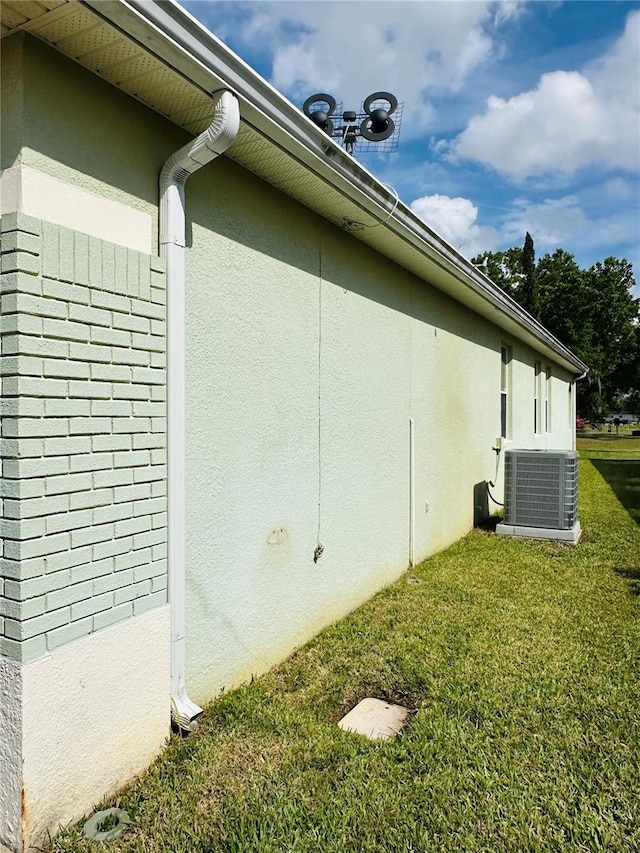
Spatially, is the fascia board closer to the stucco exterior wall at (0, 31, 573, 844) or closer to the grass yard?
the stucco exterior wall at (0, 31, 573, 844)

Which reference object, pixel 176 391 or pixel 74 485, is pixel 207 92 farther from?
pixel 74 485

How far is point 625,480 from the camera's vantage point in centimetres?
1539

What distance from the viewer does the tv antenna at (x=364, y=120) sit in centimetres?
521

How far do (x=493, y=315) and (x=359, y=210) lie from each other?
4.79 meters

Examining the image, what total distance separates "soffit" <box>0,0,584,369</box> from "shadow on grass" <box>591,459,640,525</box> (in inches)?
296

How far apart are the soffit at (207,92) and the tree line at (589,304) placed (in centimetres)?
3782

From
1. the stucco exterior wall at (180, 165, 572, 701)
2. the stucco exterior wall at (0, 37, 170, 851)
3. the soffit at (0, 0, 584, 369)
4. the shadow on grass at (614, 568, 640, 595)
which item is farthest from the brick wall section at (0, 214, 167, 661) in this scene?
the shadow on grass at (614, 568, 640, 595)

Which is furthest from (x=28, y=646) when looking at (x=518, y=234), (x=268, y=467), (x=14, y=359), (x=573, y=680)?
(x=518, y=234)

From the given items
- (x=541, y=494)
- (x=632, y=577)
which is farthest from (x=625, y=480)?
(x=632, y=577)

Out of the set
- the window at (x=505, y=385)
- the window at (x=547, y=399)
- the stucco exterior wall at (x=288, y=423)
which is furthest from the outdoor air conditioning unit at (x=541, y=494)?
the window at (x=547, y=399)

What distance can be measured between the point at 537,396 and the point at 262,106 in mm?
11699

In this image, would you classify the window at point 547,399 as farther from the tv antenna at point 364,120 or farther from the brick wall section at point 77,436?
the brick wall section at point 77,436

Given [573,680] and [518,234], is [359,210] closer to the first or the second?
[573,680]

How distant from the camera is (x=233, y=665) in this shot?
11.0 feet
